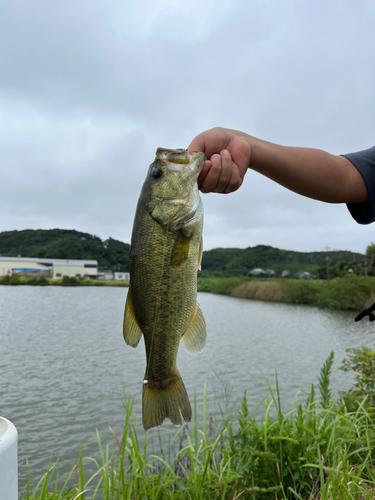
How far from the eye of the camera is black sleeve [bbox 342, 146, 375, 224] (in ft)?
7.29

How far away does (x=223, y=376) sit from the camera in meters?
11.7

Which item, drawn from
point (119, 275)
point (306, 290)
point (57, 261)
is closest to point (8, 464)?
point (306, 290)

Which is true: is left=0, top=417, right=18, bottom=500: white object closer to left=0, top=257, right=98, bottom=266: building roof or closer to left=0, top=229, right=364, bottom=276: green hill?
left=0, top=229, right=364, bottom=276: green hill

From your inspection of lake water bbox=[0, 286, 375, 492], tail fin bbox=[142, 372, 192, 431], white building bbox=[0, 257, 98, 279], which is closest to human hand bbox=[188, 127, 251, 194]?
tail fin bbox=[142, 372, 192, 431]

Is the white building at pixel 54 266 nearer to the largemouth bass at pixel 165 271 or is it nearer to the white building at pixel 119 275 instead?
the white building at pixel 119 275

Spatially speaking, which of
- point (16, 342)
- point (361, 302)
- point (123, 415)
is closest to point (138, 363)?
point (123, 415)

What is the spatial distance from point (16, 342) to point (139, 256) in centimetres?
1617

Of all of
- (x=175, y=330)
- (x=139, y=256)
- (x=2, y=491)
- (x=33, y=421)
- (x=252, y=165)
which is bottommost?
(x=33, y=421)

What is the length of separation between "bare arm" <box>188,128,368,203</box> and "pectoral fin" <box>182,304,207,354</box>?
0.62m

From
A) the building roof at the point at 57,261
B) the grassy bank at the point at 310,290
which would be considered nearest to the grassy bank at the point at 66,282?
the building roof at the point at 57,261

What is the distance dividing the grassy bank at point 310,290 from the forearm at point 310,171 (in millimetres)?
27005

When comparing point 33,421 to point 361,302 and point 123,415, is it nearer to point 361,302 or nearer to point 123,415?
point 123,415

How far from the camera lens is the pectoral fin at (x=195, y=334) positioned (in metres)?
1.79

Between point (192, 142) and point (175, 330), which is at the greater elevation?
point (192, 142)
